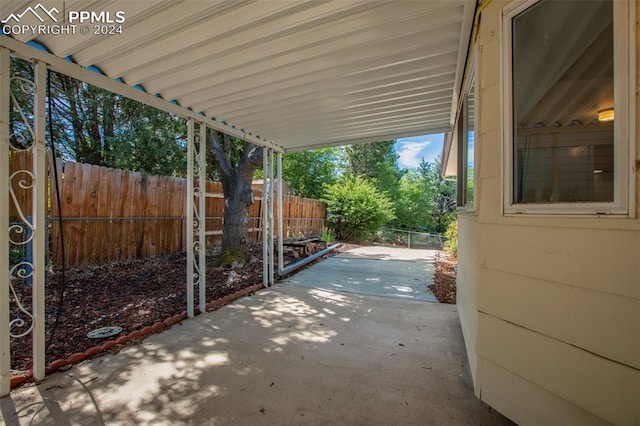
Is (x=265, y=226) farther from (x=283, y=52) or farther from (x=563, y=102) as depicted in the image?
(x=563, y=102)

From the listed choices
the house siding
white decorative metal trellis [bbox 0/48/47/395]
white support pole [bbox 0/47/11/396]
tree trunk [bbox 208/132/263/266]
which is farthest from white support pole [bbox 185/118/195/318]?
the house siding

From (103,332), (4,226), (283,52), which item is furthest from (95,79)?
(103,332)

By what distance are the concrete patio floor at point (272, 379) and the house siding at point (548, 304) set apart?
1.60 ft

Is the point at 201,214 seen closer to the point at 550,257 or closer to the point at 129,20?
the point at 129,20

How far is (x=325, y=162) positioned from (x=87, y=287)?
12.5 metres

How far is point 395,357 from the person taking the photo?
2658mm

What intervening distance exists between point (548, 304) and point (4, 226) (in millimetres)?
3429

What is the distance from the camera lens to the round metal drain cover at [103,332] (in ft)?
9.46

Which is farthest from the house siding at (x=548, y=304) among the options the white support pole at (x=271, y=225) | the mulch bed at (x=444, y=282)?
the white support pole at (x=271, y=225)

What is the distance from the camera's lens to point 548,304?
4.88 ft

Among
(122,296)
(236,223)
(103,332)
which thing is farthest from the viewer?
(236,223)

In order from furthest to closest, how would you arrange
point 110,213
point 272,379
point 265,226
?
point 110,213, point 265,226, point 272,379

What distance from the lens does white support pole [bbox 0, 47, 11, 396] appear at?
200 cm

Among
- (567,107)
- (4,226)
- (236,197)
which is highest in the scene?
(567,107)
